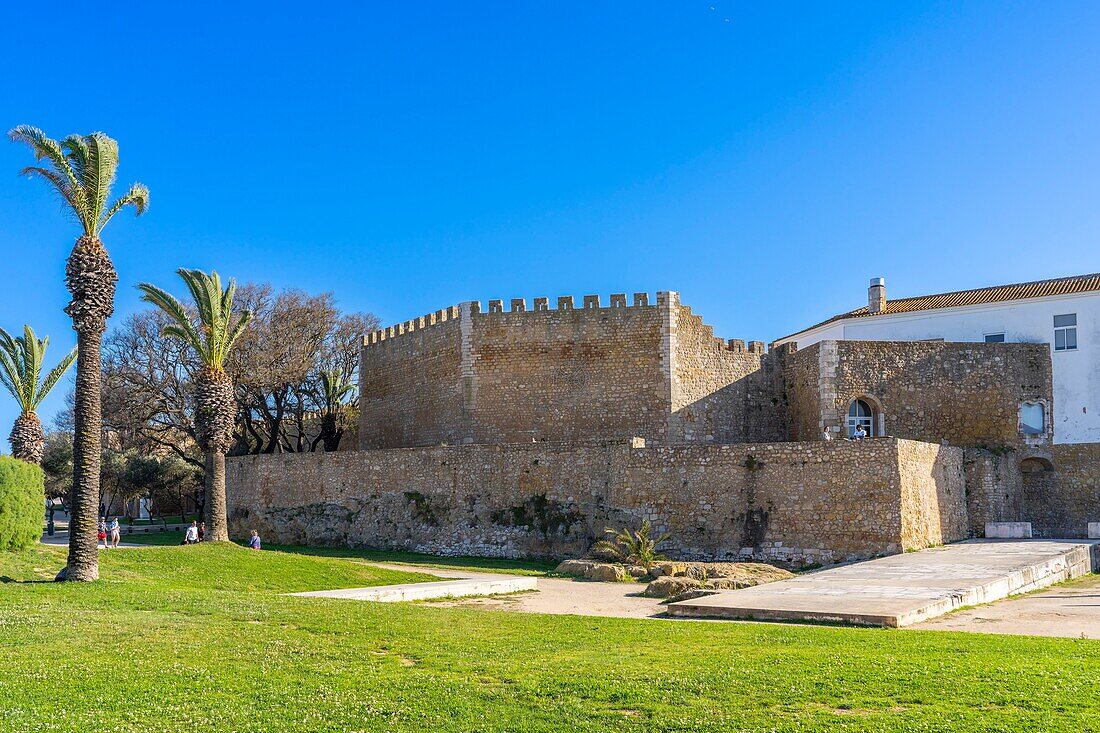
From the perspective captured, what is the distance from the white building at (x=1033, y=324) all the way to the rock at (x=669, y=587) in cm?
1824

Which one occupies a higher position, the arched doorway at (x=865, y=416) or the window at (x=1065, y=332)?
the window at (x=1065, y=332)

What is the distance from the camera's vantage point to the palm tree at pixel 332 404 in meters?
42.2

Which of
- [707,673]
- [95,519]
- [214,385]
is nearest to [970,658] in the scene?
[707,673]

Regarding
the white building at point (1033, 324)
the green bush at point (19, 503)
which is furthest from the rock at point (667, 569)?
the white building at point (1033, 324)

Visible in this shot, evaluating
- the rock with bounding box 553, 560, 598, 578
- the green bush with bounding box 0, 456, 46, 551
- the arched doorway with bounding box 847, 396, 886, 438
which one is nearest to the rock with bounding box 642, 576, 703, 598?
the rock with bounding box 553, 560, 598, 578

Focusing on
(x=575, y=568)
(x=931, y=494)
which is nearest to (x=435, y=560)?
(x=575, y=568)

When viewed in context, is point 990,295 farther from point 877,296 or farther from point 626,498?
point 626,498

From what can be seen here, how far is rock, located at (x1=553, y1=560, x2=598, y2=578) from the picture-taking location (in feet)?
74.8

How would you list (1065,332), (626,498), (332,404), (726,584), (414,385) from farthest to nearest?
(332,404)
(414,385)
(1065,332)
(626,498)
(726,584)

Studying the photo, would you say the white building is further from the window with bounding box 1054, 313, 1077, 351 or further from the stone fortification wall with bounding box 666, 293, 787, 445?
the stone fortification wall with bounding box 666, 293, 787, 445

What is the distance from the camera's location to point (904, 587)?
1577 cm

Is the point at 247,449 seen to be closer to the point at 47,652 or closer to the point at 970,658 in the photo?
the point at 47,652

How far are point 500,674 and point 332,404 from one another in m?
35.2

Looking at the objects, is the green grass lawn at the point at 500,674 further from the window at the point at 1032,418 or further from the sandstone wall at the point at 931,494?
the window at the point at 1032,418
